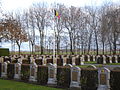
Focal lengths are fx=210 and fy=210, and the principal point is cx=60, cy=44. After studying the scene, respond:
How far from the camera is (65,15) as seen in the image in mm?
51625

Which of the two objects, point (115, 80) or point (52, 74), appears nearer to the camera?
point (115, 80)

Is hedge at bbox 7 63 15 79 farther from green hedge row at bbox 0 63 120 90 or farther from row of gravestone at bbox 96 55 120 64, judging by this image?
row of gravestone at bbox 96 55 120 64

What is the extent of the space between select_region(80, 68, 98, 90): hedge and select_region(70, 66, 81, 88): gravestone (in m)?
0.22

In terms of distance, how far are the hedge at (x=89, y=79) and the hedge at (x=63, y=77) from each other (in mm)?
1052

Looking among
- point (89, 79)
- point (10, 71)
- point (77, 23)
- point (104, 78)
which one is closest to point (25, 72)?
point (10, 71)

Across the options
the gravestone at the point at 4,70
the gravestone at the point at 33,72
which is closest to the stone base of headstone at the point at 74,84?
the gravestone at the point at 33,72

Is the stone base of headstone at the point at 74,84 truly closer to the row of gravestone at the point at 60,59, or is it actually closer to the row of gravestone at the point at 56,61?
the row of gravestone at the point at 60,59

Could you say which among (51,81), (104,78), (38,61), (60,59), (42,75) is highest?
(60,59)

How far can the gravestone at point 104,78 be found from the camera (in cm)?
1014

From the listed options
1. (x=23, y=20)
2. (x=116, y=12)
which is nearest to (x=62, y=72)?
(x=116, y=12)

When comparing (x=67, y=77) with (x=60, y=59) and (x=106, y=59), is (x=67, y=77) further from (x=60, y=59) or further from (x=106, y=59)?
(x=106, y=59)

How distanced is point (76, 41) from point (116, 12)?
646 inches

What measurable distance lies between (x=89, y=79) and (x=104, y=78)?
104cm

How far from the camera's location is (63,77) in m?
12.4
